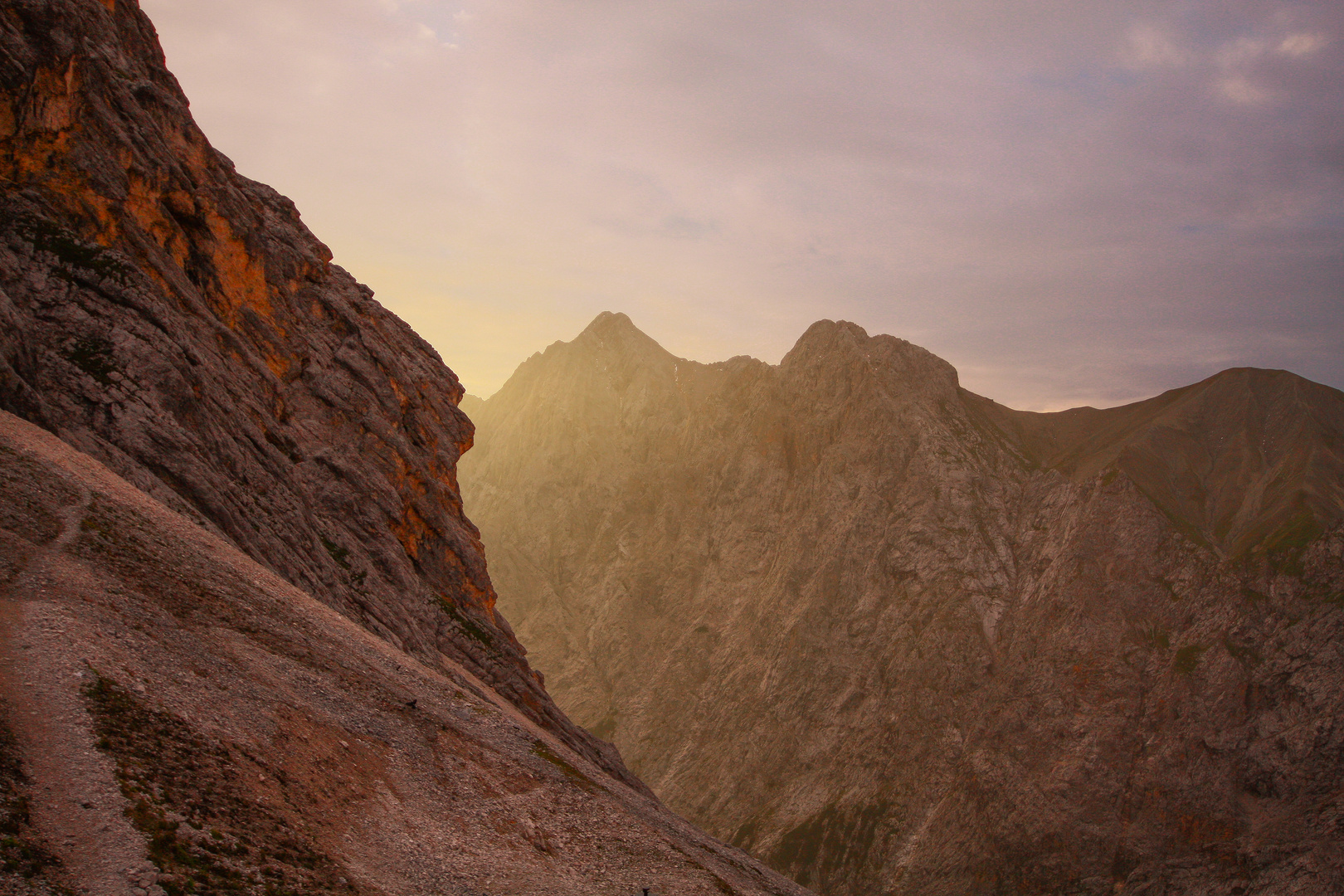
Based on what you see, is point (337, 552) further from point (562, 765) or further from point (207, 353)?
point (562, 765)

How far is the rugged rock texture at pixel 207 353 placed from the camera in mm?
37656

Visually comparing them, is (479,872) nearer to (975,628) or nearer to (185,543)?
(185,543)

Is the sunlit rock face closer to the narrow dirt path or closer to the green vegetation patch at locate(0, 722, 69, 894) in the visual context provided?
the narrow dirt path

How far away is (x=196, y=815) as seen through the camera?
1886cm

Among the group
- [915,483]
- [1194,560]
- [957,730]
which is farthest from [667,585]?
[1194,560]

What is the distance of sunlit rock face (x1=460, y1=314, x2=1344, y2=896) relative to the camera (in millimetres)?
86812

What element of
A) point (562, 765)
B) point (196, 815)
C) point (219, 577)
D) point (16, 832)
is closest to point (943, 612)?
point (562, 765)

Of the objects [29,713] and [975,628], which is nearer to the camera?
[29,713]

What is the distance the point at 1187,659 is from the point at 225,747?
107 m

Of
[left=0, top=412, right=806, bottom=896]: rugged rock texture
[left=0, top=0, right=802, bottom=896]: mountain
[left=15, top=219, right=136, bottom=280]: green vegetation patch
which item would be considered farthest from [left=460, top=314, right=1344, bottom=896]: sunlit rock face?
[left=15, top=219, right=136, bottom=280]: green vegetation patch

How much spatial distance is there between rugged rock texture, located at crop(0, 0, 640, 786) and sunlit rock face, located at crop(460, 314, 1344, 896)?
183 feet

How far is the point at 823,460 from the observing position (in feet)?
467

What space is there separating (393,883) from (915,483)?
4737 inches

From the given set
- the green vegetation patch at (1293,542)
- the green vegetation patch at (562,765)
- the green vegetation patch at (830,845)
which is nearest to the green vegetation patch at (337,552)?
the green vegetation patch at (562,765)
